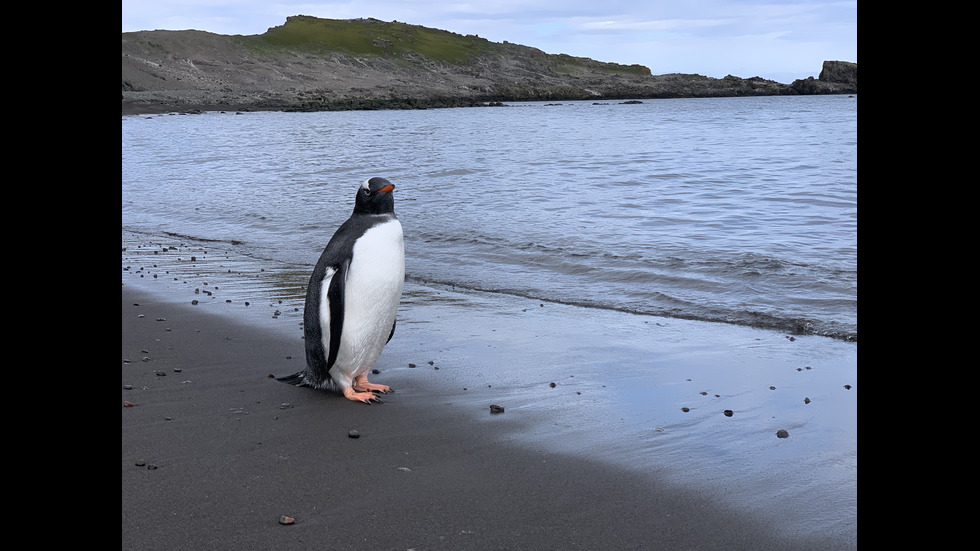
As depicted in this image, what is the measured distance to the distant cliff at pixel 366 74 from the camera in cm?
6931

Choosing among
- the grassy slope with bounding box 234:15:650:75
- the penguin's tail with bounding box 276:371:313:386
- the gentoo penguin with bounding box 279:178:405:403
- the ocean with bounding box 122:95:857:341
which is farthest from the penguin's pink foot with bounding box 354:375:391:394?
the grassy slope with bounding box 234:15:650:75

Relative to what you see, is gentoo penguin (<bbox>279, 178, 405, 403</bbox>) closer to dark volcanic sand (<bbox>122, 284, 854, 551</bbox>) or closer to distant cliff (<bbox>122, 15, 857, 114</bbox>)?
dark volcanic sand (<bbox>122, 284, 854, 551</bbox>)

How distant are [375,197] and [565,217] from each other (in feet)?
26.2

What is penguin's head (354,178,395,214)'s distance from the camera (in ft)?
13.7

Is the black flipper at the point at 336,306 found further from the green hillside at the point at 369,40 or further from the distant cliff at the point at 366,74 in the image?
the green hillside at the point at 369,40

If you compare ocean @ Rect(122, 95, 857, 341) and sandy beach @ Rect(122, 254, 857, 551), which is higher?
ocean @ Rect(122, 95, 857, 341)

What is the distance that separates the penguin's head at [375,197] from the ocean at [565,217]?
7.91 feet

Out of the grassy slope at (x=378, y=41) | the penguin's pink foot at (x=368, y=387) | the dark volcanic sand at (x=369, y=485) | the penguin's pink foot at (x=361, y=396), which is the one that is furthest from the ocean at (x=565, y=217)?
the grassy slope at (x=378, y=41)

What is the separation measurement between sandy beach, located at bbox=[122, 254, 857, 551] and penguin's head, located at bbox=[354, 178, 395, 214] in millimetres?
922

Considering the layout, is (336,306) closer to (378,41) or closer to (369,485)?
(369,485)

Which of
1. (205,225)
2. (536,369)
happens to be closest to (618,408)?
(536,369)

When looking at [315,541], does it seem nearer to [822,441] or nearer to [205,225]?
[822,441]

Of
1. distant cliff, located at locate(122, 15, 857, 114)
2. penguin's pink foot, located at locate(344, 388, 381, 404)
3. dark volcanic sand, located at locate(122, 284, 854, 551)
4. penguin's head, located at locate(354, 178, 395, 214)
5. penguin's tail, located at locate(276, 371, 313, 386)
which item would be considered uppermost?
distant cliff, located at locate(122, 15, 857, 114)

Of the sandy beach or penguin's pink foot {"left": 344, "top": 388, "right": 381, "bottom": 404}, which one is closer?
the sandy beach
